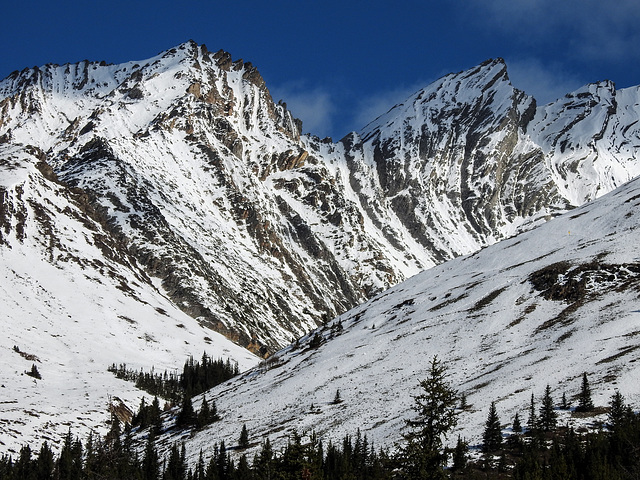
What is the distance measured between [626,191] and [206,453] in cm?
14338

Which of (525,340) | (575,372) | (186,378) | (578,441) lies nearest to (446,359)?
(525,340)

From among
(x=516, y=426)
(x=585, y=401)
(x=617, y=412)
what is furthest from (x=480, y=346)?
(x=617, y=412)

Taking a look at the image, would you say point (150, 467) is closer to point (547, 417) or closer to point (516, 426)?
point (516, 426)

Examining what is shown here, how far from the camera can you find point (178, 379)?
173 meters

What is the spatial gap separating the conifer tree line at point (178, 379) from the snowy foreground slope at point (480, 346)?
1569cm

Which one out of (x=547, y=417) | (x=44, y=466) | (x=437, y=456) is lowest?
(x=437, y=456)

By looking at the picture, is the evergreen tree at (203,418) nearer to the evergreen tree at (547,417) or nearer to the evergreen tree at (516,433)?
the evergreen tree at (516,433)

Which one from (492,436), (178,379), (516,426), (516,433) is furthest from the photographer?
(178,379)

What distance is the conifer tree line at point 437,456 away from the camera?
32438mm

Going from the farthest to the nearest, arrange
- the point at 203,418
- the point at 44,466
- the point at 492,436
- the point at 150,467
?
1. the point at 203,418
2. the point at 44,466
3. the point at 150,467
4. the point at 492,436

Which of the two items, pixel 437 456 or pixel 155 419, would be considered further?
pixel 155 419

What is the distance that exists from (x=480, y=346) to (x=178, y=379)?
90.2 metres

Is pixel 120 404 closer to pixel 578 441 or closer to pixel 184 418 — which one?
pixel 184 418

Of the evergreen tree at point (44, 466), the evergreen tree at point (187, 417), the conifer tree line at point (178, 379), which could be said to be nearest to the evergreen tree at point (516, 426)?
the evergreen tree at point (44, 466)
